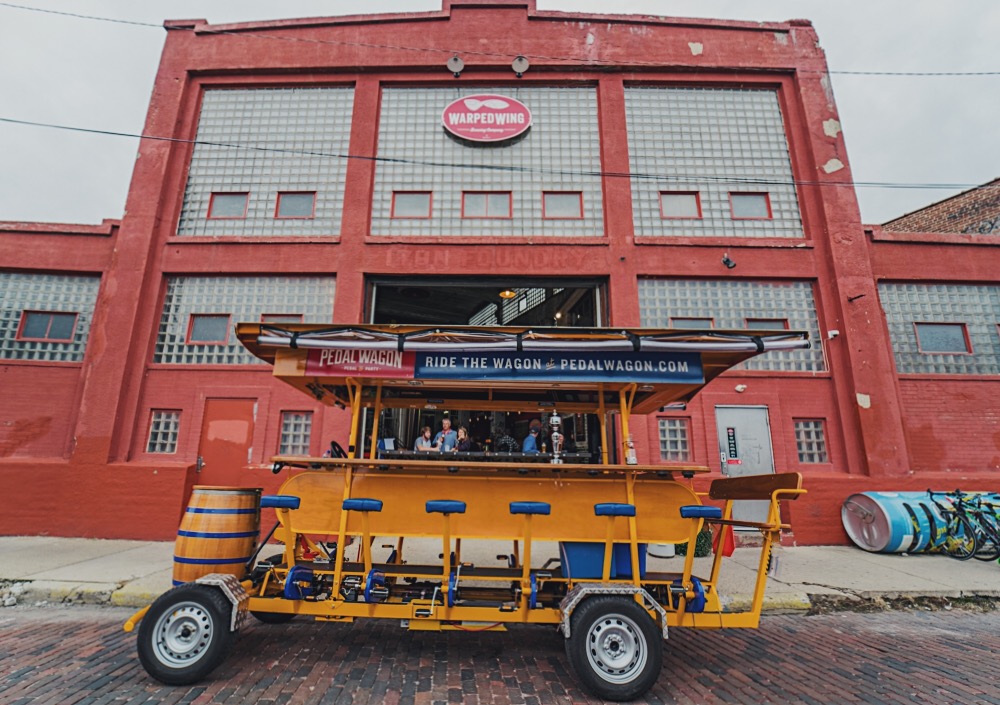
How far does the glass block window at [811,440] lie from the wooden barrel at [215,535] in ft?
35.5

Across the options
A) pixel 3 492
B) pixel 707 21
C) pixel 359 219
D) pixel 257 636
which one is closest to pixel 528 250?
pixel 359 219

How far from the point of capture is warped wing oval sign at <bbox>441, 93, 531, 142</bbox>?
12188mm

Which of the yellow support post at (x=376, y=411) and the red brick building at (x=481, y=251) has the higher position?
the red brick building at (x=481, y=251)

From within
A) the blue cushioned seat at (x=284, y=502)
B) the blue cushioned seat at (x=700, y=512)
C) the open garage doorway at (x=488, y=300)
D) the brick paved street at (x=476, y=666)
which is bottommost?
the brick paved street at (x=476, y=666)

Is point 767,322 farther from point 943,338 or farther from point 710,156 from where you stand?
point 710,156

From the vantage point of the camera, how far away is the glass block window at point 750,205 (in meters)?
11.9

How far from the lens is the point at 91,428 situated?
10062mm

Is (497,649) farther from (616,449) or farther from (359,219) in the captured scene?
(359,219)

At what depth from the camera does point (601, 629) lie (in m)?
4.05

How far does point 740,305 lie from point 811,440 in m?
3.38

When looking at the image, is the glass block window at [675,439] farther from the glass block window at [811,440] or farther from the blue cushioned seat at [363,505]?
the blue cushioned seat at [363,505]

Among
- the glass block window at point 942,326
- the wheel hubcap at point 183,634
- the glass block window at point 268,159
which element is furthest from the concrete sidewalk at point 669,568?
the glass block window at point 268,159

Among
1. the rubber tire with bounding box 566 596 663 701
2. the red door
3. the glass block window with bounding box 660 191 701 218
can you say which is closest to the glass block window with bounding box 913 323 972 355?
the glass block window with bounding box 660 191 701 218

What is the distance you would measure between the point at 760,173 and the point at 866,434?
671 cm
